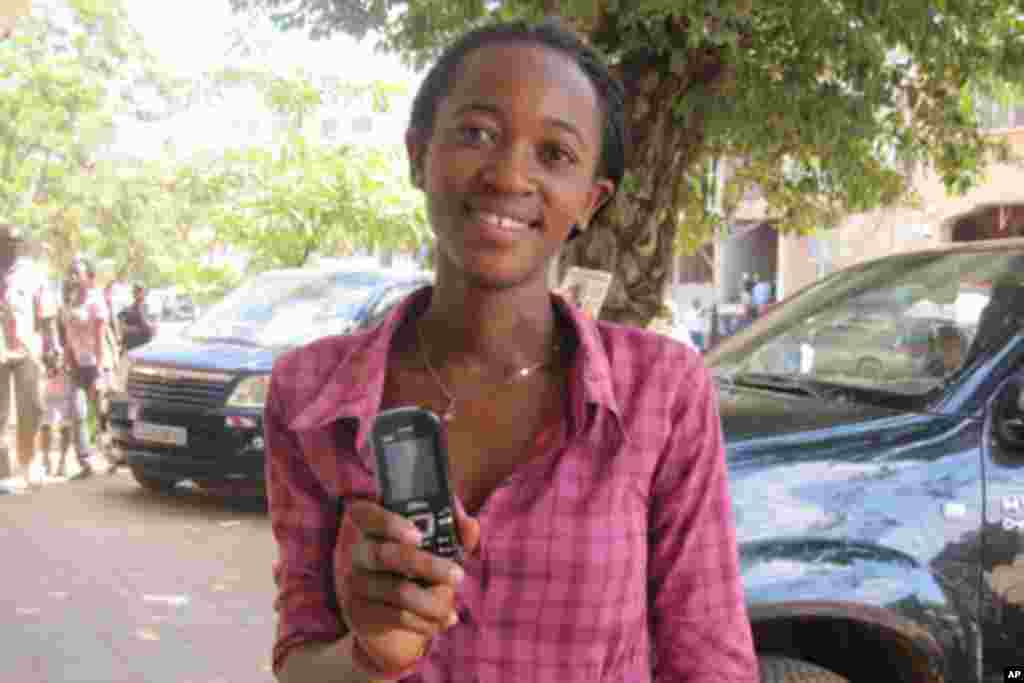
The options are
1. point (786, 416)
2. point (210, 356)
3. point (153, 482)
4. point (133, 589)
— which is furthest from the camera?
point (153, 482)

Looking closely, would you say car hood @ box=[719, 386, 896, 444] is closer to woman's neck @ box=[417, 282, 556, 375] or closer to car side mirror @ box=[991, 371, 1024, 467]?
car side mirror @ box=[991, 371, 1024, 467]

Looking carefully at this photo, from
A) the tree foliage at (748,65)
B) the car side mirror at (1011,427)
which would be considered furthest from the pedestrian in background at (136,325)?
the car side mirror at (1011,427)

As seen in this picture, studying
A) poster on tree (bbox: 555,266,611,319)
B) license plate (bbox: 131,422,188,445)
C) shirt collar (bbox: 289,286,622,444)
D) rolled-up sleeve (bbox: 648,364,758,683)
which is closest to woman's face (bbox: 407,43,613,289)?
shirt collar (bbox: 289,286,622,444)

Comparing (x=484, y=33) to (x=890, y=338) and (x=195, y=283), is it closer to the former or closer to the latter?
(x=890, y=338)

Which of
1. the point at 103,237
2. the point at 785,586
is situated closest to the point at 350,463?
the point at 785,586

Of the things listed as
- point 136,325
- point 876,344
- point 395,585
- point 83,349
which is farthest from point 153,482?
point 395,585

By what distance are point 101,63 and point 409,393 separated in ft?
81.6

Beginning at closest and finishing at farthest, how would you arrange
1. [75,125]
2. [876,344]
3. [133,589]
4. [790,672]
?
[790,672] → [876,344] → [133,589] → [75,125]

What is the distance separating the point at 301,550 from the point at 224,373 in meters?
6.73

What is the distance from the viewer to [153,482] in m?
8.74

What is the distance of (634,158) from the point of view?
4707mm

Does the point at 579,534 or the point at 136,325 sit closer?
the point at 579,534

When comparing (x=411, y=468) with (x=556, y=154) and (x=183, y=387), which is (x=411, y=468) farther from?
(x=183, y=387)

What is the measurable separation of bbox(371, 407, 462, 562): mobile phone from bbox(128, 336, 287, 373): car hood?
6923 mm
